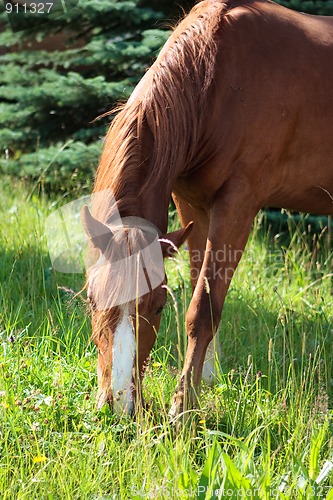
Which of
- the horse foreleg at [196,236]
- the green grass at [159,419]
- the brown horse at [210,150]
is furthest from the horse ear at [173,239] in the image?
the horse foreleg at [196,236]

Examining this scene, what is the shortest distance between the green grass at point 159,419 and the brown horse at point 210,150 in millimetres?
175

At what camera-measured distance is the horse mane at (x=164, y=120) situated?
10.8 ft

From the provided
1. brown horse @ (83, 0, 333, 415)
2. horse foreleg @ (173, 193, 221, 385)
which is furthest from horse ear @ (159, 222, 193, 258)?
horse foreleg @ (173, 193, 221, 385)

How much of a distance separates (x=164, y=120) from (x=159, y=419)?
1330 millimetres

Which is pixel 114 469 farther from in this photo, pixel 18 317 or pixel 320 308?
pixel 320 308

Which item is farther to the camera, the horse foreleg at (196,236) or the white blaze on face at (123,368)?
the horse foreleg at (196,236)

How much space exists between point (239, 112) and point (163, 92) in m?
0.42

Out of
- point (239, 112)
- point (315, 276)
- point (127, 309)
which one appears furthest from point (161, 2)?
point (127, 309)

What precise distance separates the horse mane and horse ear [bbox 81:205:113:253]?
142mm

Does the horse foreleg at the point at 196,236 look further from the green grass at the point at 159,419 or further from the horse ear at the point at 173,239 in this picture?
the horse ear at the point at 173,239

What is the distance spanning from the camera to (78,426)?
2.99 m

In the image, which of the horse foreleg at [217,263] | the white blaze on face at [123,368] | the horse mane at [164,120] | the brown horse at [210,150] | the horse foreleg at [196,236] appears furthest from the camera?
the horse foreleg at [196,236]

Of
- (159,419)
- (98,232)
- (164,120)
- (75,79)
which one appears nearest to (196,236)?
(164,120)

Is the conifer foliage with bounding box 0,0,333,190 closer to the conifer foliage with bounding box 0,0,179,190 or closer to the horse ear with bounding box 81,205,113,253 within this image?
the conifer foliage with bounding box 0,0,179,190
